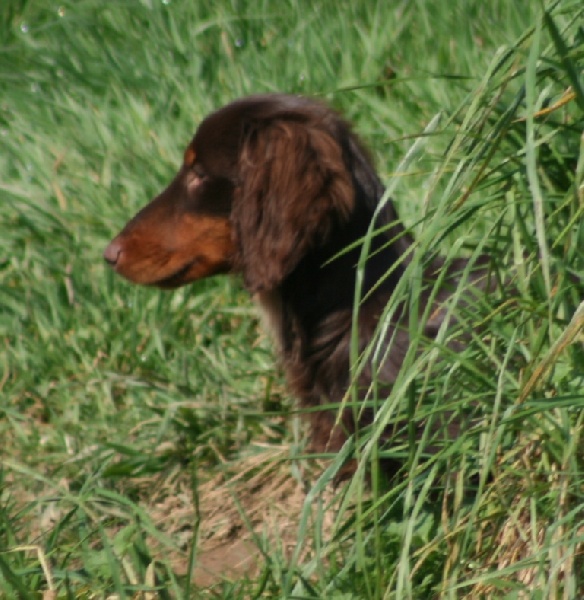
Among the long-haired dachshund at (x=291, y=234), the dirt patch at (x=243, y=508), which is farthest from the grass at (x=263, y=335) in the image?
the long-haired dachshund at (x=291, y=234)

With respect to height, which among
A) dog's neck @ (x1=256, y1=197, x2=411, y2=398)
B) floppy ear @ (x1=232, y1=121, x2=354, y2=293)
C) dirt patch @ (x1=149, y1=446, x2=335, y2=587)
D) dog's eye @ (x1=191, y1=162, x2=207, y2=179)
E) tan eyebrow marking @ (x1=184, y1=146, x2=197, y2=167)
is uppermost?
tan eyebrow marking @ (x1=184, y1=146, x2=197, y2=167)

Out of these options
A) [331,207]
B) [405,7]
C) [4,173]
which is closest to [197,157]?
[331,207]

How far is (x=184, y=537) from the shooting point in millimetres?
3180

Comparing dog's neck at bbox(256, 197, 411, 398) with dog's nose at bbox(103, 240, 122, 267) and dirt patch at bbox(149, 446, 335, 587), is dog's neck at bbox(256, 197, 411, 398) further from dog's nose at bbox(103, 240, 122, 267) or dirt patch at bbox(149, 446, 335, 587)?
dog's nose at bbox(103, 240, 122, 267)

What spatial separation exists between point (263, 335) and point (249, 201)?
75cm

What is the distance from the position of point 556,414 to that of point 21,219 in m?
2.44

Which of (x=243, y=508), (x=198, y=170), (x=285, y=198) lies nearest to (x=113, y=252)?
(x=198, y=170)

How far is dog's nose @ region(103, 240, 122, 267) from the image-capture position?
11.0 ft

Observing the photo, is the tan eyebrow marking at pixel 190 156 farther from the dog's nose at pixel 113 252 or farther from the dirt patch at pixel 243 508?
the dirt patch at pixel 243 508

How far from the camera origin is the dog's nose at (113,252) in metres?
3.35

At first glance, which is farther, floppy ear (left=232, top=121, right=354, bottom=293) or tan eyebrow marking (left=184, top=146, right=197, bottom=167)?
tan eyebrow marking (left=184, top=146, right=197, bottom=167)

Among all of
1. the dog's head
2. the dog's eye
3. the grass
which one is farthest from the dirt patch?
the dog's eye

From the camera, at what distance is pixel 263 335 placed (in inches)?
150

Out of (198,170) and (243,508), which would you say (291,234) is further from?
(243,508)
